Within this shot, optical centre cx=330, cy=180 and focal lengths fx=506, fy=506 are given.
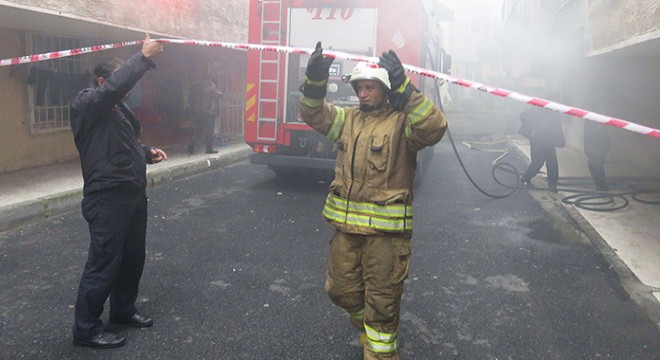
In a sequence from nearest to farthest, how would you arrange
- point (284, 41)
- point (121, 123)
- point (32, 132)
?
1. point (121, 123)
2. point (284, 41)
3. point (32, 132)

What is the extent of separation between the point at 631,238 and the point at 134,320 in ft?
16.6

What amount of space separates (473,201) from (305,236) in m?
3.15

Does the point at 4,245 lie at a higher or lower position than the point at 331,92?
lower

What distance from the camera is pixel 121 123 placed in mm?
3047

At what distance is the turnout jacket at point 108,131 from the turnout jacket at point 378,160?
1019 mm

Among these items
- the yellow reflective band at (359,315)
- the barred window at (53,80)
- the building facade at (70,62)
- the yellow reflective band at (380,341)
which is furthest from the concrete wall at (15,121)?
the yellow reflective band at (380,341)

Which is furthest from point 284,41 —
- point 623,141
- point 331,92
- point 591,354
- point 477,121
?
point 477,121

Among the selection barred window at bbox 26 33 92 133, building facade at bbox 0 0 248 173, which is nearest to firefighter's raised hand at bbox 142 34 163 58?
building facade at bbox 0 0 248 173

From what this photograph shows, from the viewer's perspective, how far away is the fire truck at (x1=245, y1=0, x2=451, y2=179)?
7.10 meters

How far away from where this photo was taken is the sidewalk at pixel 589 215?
4.39m

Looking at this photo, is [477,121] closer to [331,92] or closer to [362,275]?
[331,92]

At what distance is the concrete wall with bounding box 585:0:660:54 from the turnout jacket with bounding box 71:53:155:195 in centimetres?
534

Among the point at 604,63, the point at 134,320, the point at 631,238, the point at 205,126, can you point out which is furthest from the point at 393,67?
the point at 604,63

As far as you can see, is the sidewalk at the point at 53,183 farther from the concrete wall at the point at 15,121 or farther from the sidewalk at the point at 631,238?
the sidewalk at the point at 631,238
